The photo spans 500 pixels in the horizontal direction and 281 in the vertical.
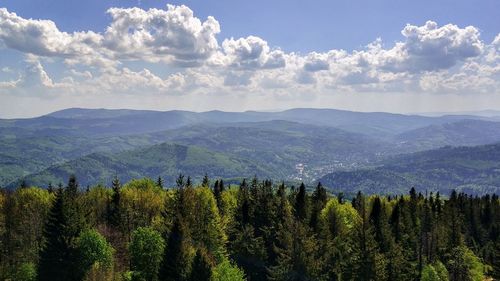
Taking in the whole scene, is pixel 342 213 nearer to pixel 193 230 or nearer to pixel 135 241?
pixel 193 230

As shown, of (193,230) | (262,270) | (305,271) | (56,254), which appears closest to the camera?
(56,254)

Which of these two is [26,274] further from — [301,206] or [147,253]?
[301,206]

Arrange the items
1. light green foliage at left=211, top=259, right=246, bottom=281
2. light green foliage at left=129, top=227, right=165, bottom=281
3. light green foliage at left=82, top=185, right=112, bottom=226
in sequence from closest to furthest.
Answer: light green foliage at left=211, top=259, right=246, bottom=281 < light green foliage at left=129, top=227, right=165, bottom=281 < light green foliage at left=82, top=185, right=112, bottom=226

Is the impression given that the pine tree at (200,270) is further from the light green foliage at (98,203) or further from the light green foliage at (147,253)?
the light green foliage at (98,203)

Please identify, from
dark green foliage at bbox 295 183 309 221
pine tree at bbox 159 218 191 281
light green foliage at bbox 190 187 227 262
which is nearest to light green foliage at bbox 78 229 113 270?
pine tree at bbox 159 218 191 281

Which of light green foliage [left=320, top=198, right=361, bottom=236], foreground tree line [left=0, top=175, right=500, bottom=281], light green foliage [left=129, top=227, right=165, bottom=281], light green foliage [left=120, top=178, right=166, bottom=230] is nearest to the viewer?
foreground tree line [left=0, top=175, right=500, bottom=281]

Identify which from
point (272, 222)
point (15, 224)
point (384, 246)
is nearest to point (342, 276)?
point (384, 246)

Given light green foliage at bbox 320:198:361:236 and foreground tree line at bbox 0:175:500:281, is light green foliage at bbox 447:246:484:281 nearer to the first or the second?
foreground tree line at bbox 0:175:500:281

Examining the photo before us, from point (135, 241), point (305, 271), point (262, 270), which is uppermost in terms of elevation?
point (135, 241)

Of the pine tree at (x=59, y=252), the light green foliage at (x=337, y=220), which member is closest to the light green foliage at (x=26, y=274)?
the pine tree at (x=59, y=252)
